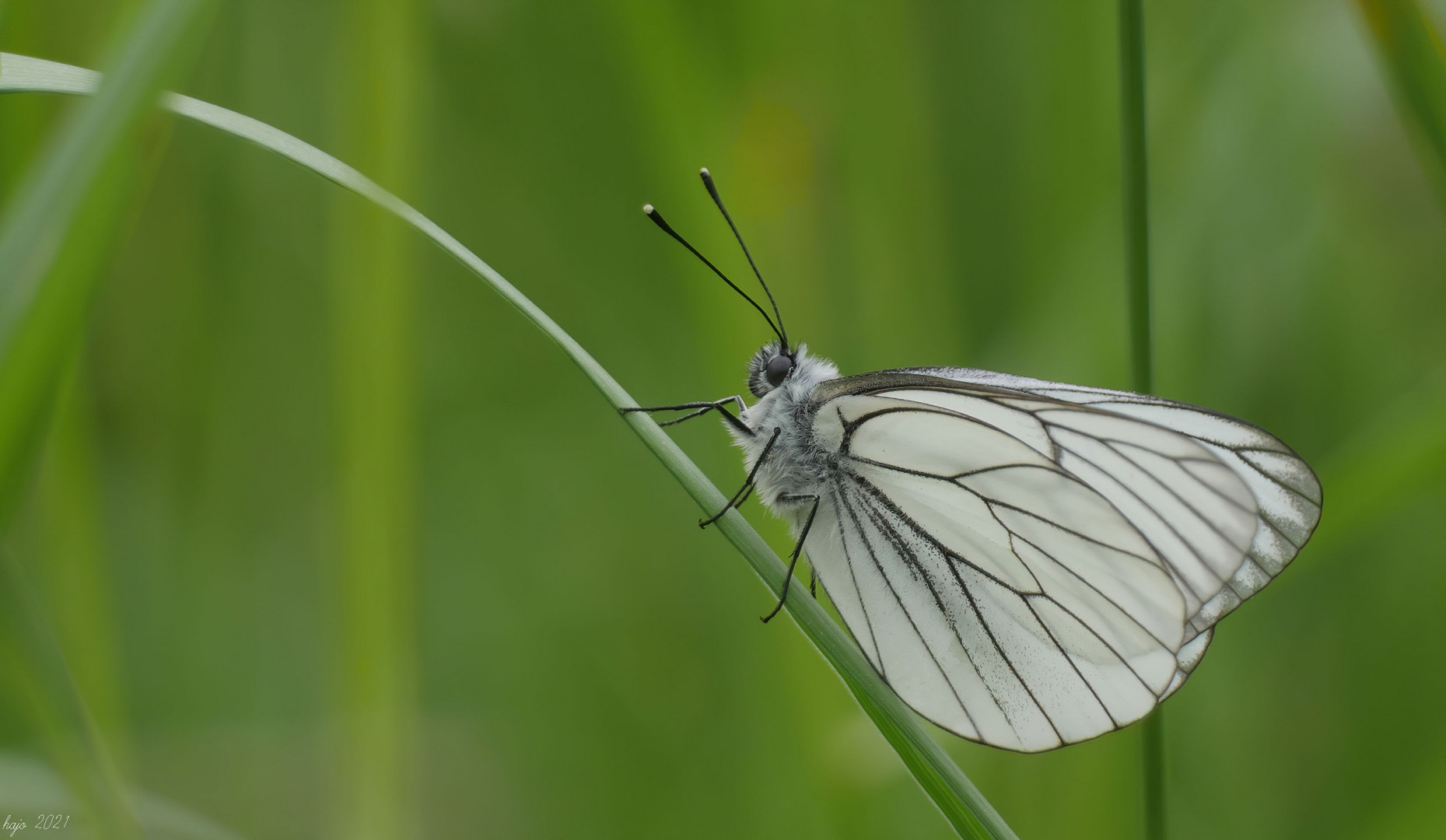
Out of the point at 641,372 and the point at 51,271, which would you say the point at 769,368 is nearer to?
the point at 641,372

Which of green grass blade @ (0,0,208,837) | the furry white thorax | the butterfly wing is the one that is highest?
green grass blade @ (0,0,208,837)

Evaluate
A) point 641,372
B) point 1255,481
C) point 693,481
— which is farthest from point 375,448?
point 1255,481

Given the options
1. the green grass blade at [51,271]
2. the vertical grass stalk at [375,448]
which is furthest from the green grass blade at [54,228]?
the vertical grass stalk at [375,448]

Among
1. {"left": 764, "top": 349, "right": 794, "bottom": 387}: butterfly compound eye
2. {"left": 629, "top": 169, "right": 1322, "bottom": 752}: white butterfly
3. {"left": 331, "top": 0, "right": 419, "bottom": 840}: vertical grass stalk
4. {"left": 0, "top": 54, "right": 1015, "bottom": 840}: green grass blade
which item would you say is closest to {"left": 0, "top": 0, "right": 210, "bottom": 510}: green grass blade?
{"left": 0, "top": 54, "right": 1015, "bottom": 840}: green grass blade

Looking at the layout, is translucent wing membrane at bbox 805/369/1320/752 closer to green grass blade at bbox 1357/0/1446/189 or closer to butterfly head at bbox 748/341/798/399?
butterfly head at bbox 748/341/798/399

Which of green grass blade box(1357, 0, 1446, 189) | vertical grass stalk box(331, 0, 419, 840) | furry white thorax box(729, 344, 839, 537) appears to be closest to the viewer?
green grass blade box(1357, 0, 1446, 189)

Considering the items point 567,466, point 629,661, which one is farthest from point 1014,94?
point 629,661

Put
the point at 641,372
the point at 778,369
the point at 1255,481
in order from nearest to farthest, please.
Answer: the point at 1255,481 → the point at 778,369 → the point at 641,372

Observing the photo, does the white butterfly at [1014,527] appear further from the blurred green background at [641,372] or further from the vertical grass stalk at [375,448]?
the vertical grass stalk at [375,448]
